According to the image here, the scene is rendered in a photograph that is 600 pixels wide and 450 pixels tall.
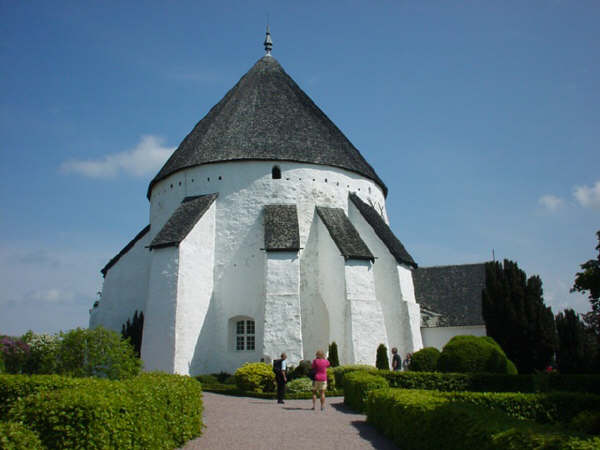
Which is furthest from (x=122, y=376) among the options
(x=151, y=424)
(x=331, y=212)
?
(x=331, y=212)

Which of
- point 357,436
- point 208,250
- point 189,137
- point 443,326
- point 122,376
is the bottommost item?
point 357,436

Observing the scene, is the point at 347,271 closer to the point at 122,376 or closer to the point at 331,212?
the point at 331,212

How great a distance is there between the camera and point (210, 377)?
788 inches

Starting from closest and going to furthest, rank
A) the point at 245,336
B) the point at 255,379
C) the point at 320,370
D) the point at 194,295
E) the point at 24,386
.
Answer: the point at 24,386 < the point at 320,370 < the point at 255,379 < the point at 194,295 < the point at 245,336

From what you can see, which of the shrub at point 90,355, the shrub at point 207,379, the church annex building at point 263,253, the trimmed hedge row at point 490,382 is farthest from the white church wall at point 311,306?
the shrub at point 90,355

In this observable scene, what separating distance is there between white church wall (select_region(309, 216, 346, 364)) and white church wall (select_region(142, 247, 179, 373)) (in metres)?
5.87

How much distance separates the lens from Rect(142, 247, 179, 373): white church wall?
765 inches

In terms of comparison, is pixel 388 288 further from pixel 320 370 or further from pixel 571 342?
pixel 571 342

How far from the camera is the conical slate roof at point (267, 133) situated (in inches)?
923

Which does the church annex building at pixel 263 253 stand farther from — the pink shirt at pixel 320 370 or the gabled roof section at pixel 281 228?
the pink shirt at pixel 320 370

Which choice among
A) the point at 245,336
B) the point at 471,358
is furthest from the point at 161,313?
the point at 471,358

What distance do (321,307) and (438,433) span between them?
1432 centimetres

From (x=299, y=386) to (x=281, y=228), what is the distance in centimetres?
676

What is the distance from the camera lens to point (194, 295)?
2095 cm
